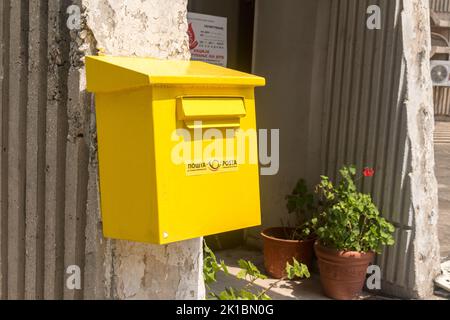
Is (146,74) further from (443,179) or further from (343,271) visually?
(443,179)

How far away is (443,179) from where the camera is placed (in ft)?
30.7

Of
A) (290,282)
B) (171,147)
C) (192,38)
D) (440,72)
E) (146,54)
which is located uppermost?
(440,72)

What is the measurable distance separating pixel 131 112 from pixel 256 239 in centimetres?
405

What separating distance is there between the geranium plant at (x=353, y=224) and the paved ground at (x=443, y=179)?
1.26 meters

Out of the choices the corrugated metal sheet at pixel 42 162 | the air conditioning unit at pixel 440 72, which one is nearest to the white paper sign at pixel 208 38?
the corrugated metal sheet at pixel 42 162

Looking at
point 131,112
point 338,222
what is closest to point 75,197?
point 131,112

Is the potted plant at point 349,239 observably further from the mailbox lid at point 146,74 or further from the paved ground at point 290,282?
the mailbox lid at point 146,74

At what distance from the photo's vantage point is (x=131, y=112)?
1.59m

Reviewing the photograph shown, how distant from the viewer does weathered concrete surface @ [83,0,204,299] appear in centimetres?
172

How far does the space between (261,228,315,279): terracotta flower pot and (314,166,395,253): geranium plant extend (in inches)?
14.8

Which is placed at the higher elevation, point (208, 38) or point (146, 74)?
point (208, 38)

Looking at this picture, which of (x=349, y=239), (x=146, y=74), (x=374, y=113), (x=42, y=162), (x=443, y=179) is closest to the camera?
(x=146, y=74)

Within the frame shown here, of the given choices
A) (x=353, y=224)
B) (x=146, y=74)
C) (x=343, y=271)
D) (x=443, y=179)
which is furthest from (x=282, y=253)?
(x=443, y=179)

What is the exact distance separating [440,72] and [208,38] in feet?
41.1
